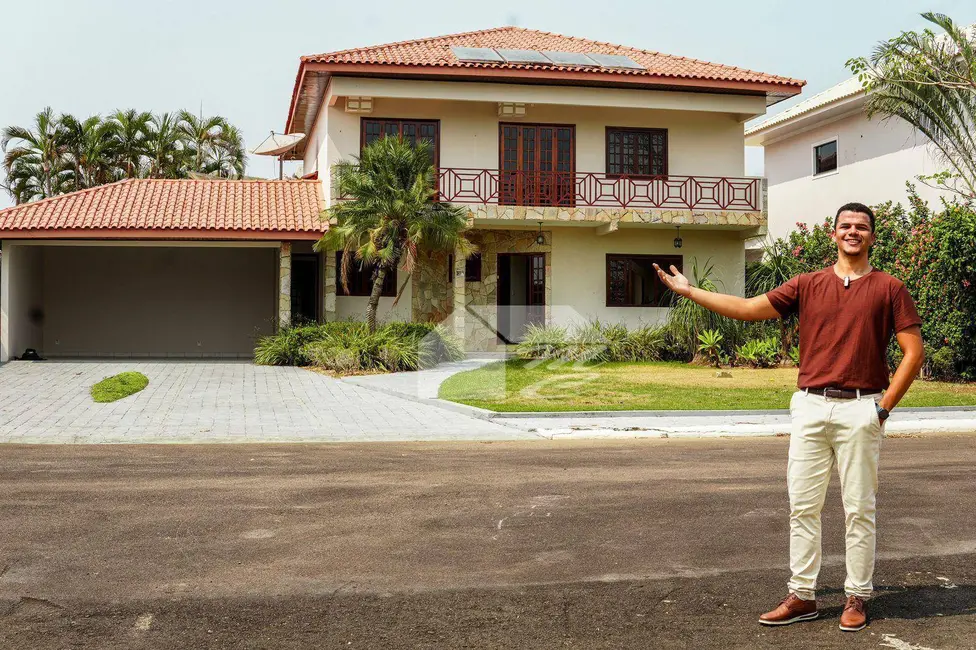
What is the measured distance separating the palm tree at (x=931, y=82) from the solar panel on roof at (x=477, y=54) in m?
8.46

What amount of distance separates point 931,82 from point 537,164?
9334 millimetres

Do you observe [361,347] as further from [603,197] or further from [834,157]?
[834,157]

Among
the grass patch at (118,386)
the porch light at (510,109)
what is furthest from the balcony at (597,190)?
the grass patch at (118,386)

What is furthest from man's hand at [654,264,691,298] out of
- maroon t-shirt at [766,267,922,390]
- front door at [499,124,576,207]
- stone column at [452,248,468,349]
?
front door at [499,124,576,207]

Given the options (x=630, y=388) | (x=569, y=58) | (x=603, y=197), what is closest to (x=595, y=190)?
(x=603, y=197)

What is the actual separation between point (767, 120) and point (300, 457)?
80.5 feet

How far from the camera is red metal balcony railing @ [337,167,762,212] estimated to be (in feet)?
79.4

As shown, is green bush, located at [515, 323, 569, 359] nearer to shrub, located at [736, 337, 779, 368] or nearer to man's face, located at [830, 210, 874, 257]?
shrub, located at [736, 337, 779, 368]

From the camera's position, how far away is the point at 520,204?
24.2 m

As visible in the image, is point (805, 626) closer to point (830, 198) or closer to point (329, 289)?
point (329, 289)

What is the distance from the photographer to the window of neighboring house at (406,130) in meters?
24.2

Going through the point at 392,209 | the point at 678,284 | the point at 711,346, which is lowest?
the point at 711,346

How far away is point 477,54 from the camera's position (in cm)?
2472

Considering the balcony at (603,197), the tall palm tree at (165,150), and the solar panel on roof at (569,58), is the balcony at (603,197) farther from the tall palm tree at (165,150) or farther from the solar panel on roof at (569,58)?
the tall palm tree at (165,150)
